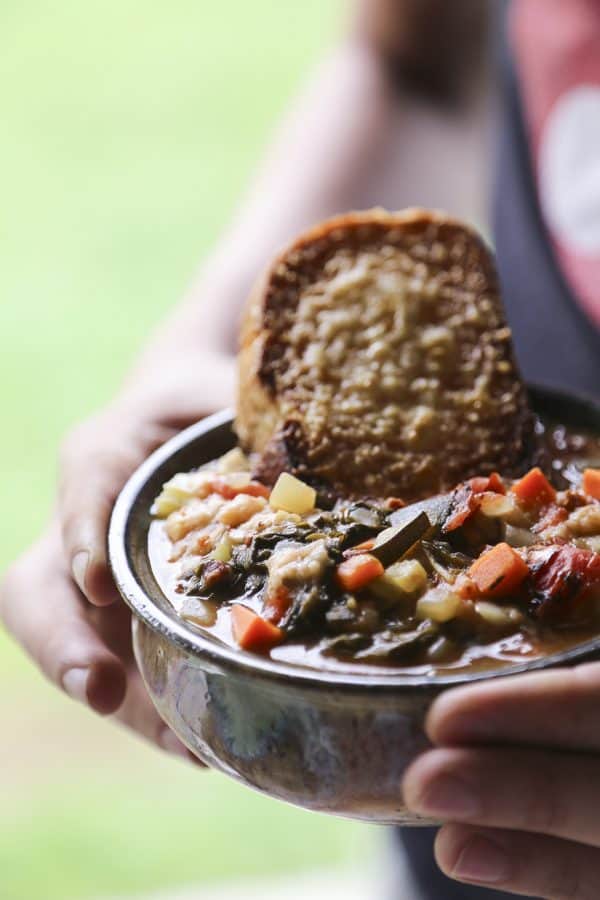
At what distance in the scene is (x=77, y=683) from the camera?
145 centimetres

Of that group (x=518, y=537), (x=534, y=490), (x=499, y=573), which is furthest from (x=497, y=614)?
(x=534, y=490)

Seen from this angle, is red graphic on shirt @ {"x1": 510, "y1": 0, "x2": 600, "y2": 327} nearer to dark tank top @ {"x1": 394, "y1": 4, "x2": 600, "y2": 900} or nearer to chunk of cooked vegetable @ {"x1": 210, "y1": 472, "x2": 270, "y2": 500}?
dark tank top @ {"x1": 394, "y1": 4, "x2": 600, "y2": 900}

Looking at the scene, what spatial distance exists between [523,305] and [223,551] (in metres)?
1.22

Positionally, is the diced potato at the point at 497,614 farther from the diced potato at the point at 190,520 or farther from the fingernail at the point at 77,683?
the fingernail at the point at 77,683

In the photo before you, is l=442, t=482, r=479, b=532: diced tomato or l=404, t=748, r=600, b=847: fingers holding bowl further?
l=442, t=482, r=479, b=532: diced tomato

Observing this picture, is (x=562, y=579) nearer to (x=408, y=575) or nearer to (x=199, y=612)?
(x=408, y=575)

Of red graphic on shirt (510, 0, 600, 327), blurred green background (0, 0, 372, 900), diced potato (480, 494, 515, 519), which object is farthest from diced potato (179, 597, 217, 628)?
blurred green background (0, 0, 372, 900)

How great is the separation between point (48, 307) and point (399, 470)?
3.61 metres

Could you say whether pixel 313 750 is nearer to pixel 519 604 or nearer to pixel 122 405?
pixel 519 604

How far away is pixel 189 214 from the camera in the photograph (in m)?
5.30

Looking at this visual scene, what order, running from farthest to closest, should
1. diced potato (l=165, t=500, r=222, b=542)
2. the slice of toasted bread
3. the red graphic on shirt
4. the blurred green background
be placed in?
the blurred green background, the red graphic on shirt, the slice of toasted bread, diced potato (l=165, t=500, r=222, b=542)

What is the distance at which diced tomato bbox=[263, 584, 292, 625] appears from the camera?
1.27 m

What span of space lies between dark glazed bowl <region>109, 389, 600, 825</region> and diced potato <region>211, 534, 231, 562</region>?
0.26 feet

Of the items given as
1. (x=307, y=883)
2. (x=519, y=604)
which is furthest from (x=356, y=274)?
(x=307, y=883)
